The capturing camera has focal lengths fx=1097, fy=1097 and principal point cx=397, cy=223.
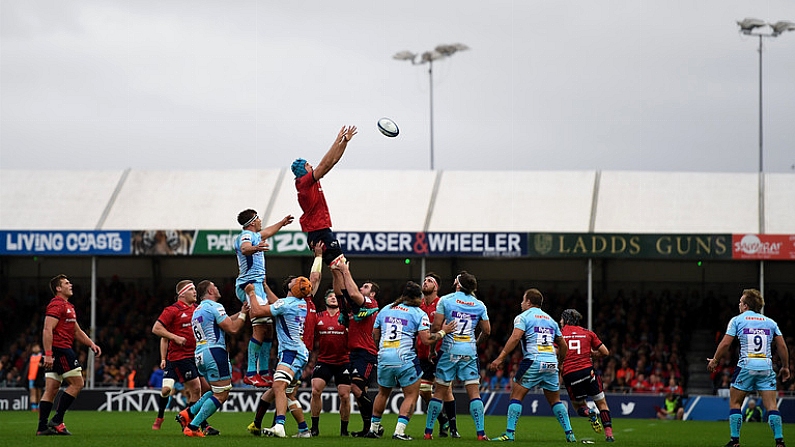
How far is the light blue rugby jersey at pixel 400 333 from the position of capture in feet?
48.5

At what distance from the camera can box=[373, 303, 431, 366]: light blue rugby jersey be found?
48.5 ft

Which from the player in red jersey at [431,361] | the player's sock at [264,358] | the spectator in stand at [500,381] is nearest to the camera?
the player's sock at [264,358]

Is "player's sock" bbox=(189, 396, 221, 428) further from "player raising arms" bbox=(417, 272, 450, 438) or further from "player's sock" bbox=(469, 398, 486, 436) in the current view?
"player's sock" bbox=(469, 398, 486, 436)

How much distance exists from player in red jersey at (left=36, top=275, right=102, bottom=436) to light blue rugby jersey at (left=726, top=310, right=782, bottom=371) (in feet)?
29.2

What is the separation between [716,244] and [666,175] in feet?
18.1

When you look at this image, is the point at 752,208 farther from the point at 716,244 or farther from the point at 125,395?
the point at 125,395

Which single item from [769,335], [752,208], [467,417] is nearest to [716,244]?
[752,208]

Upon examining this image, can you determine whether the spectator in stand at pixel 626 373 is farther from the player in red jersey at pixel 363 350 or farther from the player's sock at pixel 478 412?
the player's sock at pixel 478 412

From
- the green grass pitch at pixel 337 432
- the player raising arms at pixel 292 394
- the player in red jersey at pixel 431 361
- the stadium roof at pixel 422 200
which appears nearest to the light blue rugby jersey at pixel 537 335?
the green grass pitch at pixel 337 432

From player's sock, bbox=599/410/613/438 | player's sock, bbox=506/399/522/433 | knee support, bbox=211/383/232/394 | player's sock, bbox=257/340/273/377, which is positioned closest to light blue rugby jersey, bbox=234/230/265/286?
player's sock, bbox=257/340/273/377

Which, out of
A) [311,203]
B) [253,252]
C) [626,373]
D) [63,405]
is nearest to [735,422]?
[311,203]

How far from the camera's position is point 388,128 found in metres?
14.3

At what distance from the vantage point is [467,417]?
25.7m

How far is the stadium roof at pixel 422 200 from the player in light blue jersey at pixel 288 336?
1636cm
